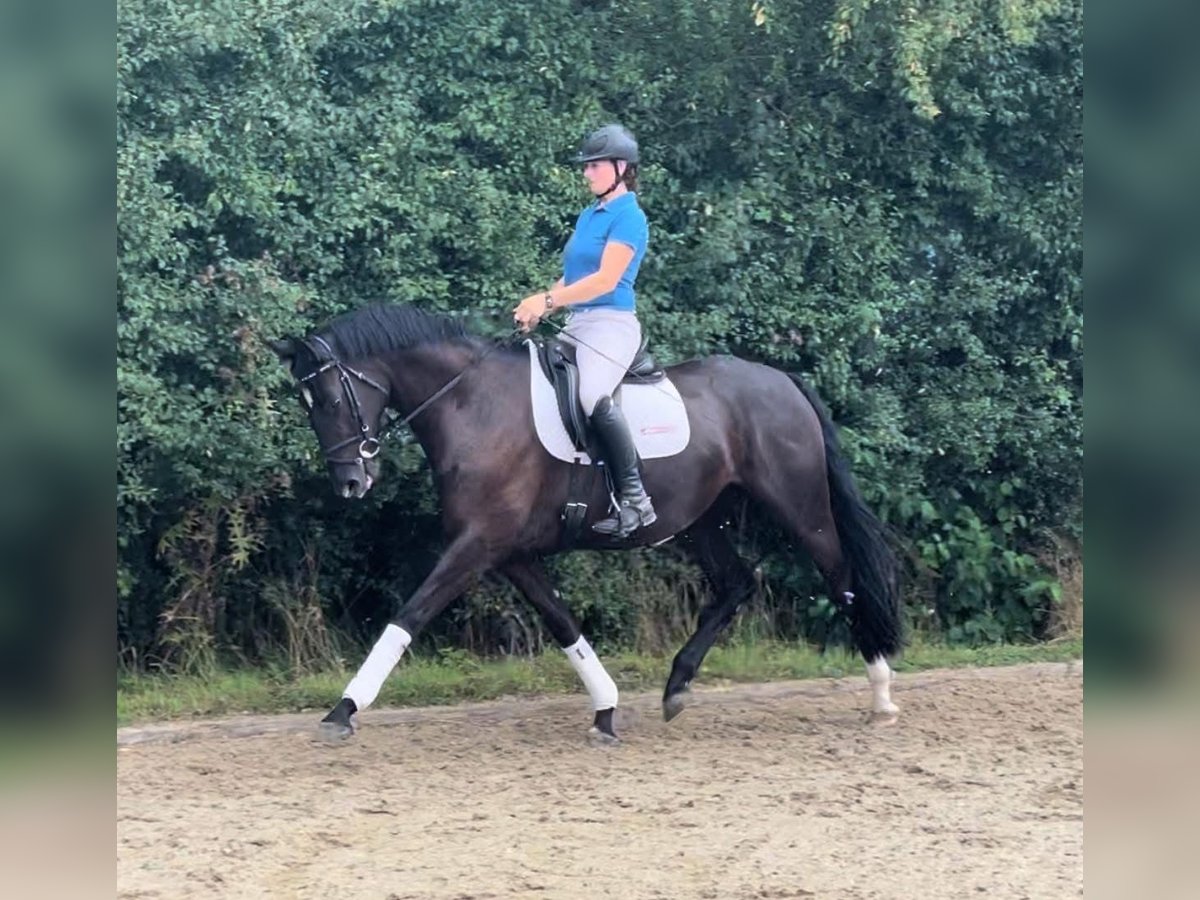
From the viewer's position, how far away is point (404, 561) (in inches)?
368

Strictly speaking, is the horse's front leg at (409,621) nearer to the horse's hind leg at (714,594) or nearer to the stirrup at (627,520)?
the stirrup at (627,520)

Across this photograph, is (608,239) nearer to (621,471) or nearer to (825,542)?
(621,471)

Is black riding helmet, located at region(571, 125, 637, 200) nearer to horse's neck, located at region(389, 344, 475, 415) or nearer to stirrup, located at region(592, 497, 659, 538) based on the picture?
horse's neck, located at region(389, 344, 475, 415)

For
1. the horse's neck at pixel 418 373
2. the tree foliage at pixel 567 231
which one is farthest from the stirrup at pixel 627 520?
the tree foliage at pixel 567 231

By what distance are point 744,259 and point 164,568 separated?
13.9 ft

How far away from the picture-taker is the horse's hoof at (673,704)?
25.1 feet

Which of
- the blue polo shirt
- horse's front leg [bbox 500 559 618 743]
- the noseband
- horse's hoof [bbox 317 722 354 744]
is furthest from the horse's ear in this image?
horse's hoof [bbox 317 722 354 744]

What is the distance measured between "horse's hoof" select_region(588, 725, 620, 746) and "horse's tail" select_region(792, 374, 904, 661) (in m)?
1.46

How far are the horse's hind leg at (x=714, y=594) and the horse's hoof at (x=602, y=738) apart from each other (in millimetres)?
462

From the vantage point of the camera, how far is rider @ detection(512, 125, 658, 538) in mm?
6973

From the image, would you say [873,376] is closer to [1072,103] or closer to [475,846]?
[1072,103]

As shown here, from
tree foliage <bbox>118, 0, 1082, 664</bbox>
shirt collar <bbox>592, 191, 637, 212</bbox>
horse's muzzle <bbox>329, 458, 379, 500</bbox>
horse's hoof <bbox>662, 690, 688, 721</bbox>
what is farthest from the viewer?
tree foliage <bbox>118, 0, 1082, 664</bbox>

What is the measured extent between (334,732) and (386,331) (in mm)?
1954
